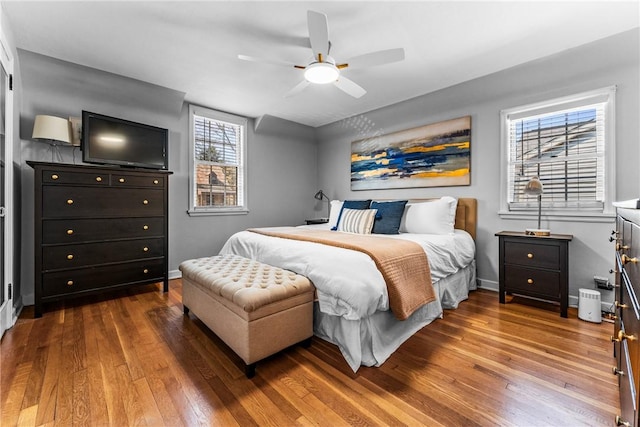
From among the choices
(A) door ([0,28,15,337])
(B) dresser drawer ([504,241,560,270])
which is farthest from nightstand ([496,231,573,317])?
(A) door ([0,28,15,337])

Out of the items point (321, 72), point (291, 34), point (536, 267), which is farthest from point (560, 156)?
point (291, 34)

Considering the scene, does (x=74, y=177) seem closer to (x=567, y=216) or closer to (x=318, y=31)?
(x=318, y=31)

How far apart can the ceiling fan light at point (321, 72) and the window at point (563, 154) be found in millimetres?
2148

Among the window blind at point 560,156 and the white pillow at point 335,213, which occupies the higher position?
the window blind at point 560,156

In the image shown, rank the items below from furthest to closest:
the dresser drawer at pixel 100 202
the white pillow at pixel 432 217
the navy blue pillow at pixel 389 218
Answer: the navy blue pillow at pixel 389 218
the white pillow at pixel 432 217
the dresser drawer at pixel 100 202

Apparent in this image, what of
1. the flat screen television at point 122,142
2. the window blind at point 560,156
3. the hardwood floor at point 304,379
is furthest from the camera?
the flat screen television at point 122,142

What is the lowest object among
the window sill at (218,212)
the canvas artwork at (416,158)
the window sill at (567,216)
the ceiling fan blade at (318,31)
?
the window sill at (567,216)

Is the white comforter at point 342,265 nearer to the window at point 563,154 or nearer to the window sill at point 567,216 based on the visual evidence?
the window sill at point 567,216

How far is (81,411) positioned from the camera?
1.39m

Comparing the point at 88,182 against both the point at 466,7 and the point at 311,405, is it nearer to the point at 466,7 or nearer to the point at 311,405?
the point at 311,405

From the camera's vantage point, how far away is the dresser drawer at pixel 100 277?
2.60m

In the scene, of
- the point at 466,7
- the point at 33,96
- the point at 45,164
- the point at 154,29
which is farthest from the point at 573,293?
the point at 33,96

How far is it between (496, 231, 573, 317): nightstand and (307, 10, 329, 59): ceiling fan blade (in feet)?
8.05

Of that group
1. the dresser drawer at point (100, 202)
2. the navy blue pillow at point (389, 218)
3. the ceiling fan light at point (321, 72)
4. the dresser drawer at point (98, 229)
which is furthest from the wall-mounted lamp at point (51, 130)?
the navy blue pillow at point (389, 218)
